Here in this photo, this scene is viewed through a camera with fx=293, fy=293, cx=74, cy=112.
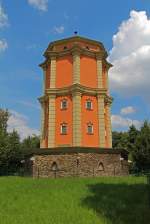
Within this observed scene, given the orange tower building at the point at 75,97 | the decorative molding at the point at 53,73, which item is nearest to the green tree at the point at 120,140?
the orange tower building at the point at 75,97

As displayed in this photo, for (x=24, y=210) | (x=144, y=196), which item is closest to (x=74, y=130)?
(x=144, y=196)

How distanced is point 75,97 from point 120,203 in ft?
56.3

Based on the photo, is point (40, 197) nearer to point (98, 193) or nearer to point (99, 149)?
point (98, 193)

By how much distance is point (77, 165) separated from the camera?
90.8 feet

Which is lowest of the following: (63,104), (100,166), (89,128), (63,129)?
(100,166)

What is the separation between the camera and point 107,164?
94.6ft

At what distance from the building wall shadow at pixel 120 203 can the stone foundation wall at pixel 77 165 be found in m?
8.35

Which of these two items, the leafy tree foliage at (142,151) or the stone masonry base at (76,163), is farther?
the leafy tree foliage at (142,151)

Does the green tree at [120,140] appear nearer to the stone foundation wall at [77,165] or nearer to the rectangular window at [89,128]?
the rectangular window at [89,128]

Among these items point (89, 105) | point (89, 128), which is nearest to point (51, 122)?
point (89, 128)

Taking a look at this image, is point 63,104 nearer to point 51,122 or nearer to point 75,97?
point 75,97

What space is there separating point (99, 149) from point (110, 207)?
1479 centimetres

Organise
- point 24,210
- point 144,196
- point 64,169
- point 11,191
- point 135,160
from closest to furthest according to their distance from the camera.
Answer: point 24,210 → point 144,196 → point 11,191 → point 64,169 → point 135,160

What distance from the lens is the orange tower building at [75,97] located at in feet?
99.6
